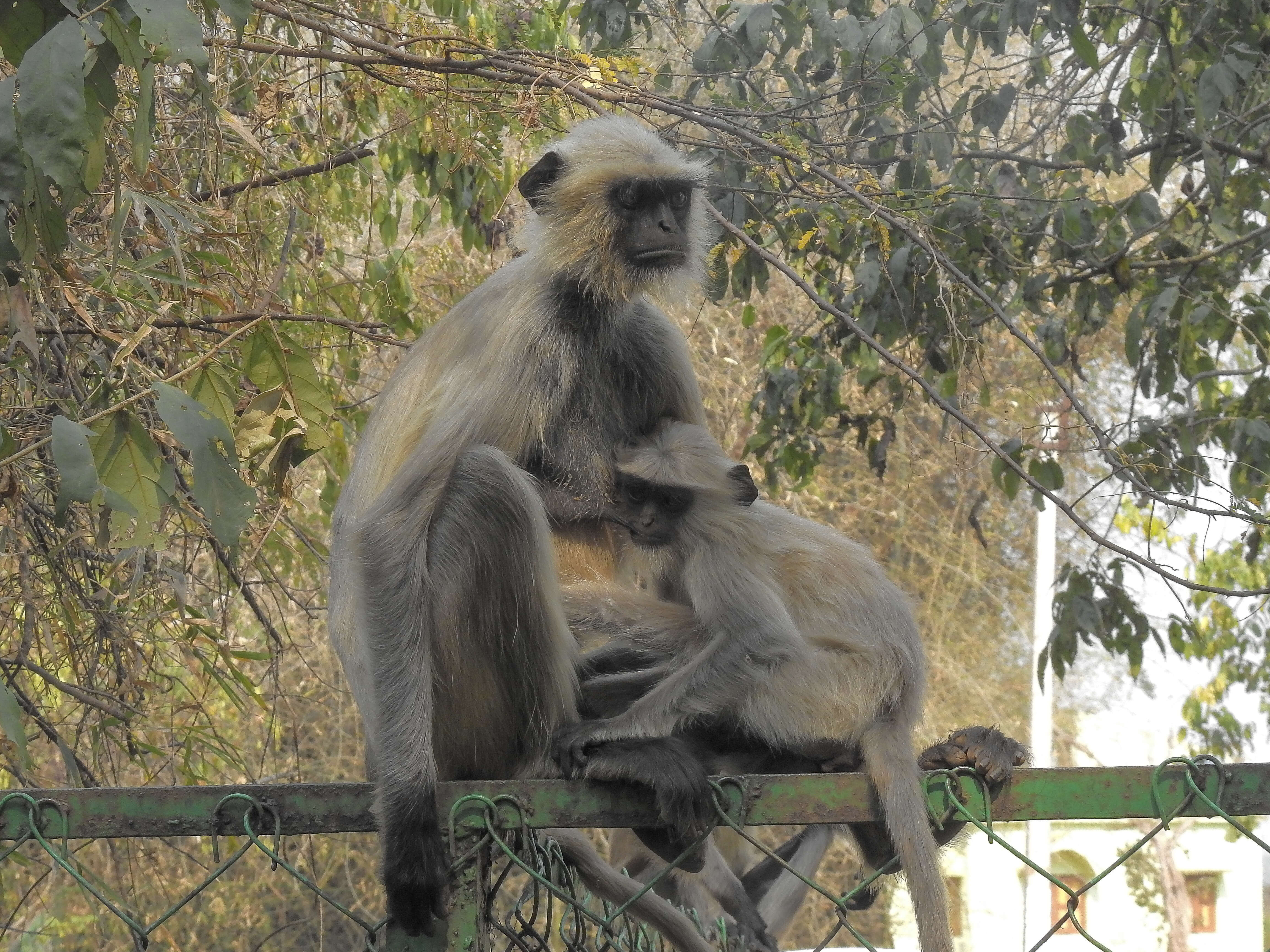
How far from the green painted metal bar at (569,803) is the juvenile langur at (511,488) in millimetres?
277

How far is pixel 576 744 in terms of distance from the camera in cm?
244

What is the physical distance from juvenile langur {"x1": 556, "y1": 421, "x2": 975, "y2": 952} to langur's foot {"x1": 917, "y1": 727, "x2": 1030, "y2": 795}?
91 mm

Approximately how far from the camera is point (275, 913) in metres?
10.9

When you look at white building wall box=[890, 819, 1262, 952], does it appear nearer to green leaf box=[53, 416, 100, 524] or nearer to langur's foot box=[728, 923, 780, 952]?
langur's foot box=[728, 923, 780, 952]

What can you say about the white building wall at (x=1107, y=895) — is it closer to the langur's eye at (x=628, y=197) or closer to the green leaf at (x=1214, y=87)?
the green leaf at (x=1214, y=87)

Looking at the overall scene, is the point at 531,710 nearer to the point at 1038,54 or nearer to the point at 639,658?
the point at 639,658

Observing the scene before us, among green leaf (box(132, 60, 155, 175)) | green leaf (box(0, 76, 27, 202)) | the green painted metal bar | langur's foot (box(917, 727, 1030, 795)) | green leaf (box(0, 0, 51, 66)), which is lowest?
langur's foot (box(917, 727, 1030, 795))

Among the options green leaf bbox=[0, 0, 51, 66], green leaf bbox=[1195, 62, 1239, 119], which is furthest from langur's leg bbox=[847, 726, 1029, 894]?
green leaf bbox=[1195, 62, 1239, 119]

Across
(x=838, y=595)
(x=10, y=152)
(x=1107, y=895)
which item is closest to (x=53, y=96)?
(x=10, y=152)

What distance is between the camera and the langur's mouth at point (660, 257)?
3.15 m

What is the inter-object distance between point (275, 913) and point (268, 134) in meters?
8.32

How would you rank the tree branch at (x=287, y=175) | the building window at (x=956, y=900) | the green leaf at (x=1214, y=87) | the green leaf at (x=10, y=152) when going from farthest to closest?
the building window at (x=956, y=900) < the green leaf at (x=1214, y=87) < the tree branch at (x=287, y=175) < the green leaf at (x=10, y=152)

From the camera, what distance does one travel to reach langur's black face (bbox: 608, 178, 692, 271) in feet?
10.4

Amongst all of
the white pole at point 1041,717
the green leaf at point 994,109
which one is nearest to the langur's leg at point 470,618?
the green leaf at point 994,109
